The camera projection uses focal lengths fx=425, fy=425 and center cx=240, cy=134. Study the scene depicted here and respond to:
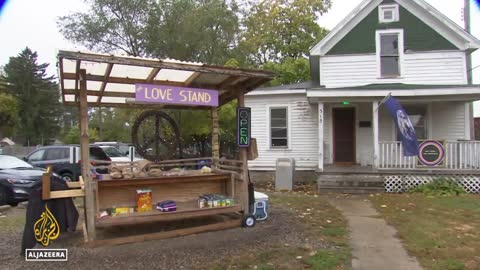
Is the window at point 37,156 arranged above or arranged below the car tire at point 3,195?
above

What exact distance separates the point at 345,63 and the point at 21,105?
6354 centimetres

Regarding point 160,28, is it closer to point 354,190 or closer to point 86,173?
point 354,190

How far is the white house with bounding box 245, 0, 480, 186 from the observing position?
1468 cm

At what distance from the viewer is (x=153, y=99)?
6.83m

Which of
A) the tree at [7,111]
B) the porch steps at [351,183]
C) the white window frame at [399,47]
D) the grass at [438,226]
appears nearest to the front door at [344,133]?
the white window frame at [399,47]

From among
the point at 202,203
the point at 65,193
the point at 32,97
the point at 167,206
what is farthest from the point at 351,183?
the point at 32,97

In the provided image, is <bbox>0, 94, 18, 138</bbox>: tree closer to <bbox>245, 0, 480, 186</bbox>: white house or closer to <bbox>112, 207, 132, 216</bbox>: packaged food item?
<bbox>245, 0, 480, 186</bbox>: white house

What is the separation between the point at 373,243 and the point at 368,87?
8065mm

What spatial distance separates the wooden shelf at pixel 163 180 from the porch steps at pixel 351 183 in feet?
19.0

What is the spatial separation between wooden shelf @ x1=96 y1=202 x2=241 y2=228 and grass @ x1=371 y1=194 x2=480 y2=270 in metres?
3.17

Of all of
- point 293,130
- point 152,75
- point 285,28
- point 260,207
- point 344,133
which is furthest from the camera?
point 285,28

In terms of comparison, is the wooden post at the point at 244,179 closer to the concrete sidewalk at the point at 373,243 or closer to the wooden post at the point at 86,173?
the concrete sidewalk at the point at 373,243

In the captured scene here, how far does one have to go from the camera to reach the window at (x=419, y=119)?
15.3m

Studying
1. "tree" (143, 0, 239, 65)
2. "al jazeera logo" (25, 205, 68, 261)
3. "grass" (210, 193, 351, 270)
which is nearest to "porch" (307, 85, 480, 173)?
"grass" (210, 193, 351, 270)
